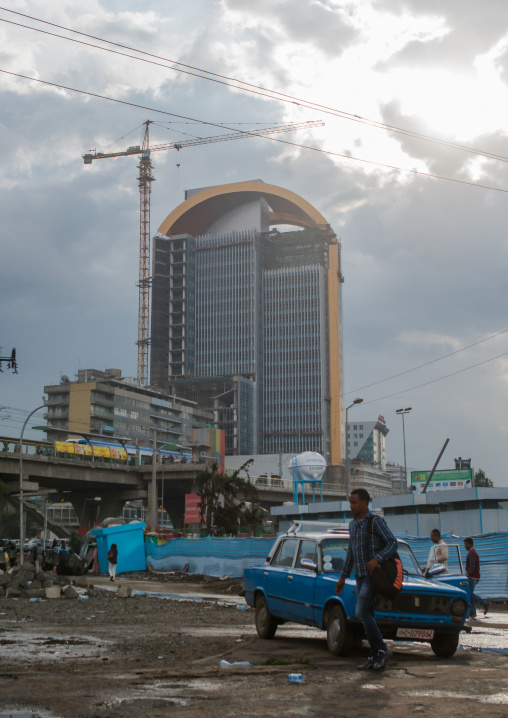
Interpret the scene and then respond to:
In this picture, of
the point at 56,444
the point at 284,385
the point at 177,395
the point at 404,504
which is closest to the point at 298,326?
the point at 284,385

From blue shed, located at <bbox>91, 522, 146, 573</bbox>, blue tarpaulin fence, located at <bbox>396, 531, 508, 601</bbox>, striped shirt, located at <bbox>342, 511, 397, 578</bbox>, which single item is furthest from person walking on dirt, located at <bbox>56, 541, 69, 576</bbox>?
striped shirt, located at <bbox>342, 511, 397, 578</bbox>

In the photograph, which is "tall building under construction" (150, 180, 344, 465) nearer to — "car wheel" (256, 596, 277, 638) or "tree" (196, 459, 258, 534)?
"tree" (196, 459, 258, 534)

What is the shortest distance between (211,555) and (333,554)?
2200 cm

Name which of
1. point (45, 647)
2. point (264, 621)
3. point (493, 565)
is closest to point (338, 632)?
point (264, 621)

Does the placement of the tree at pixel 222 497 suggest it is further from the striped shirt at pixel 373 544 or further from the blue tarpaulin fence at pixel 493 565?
the striped shirt at pixel 373 544

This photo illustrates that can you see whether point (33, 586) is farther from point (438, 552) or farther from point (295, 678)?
point (295, 678)

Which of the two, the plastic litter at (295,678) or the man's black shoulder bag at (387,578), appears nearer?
the plastic litter at (295,678)

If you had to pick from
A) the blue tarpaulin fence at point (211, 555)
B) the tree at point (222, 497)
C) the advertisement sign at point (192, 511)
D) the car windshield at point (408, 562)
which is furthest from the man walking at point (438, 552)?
the advertisement sign at point (192, 511)

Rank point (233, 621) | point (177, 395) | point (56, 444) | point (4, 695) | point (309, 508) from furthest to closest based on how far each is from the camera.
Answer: point (177, 395) → point (56, 444) → point (309, 508) → point (233, 621) → point (4, 695)

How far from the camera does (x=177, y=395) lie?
167m

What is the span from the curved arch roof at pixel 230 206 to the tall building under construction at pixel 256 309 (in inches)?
8.5

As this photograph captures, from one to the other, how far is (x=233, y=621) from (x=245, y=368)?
154866 millimetres

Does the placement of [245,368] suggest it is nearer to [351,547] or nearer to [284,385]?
[284,385]

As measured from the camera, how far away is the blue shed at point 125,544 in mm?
36594
